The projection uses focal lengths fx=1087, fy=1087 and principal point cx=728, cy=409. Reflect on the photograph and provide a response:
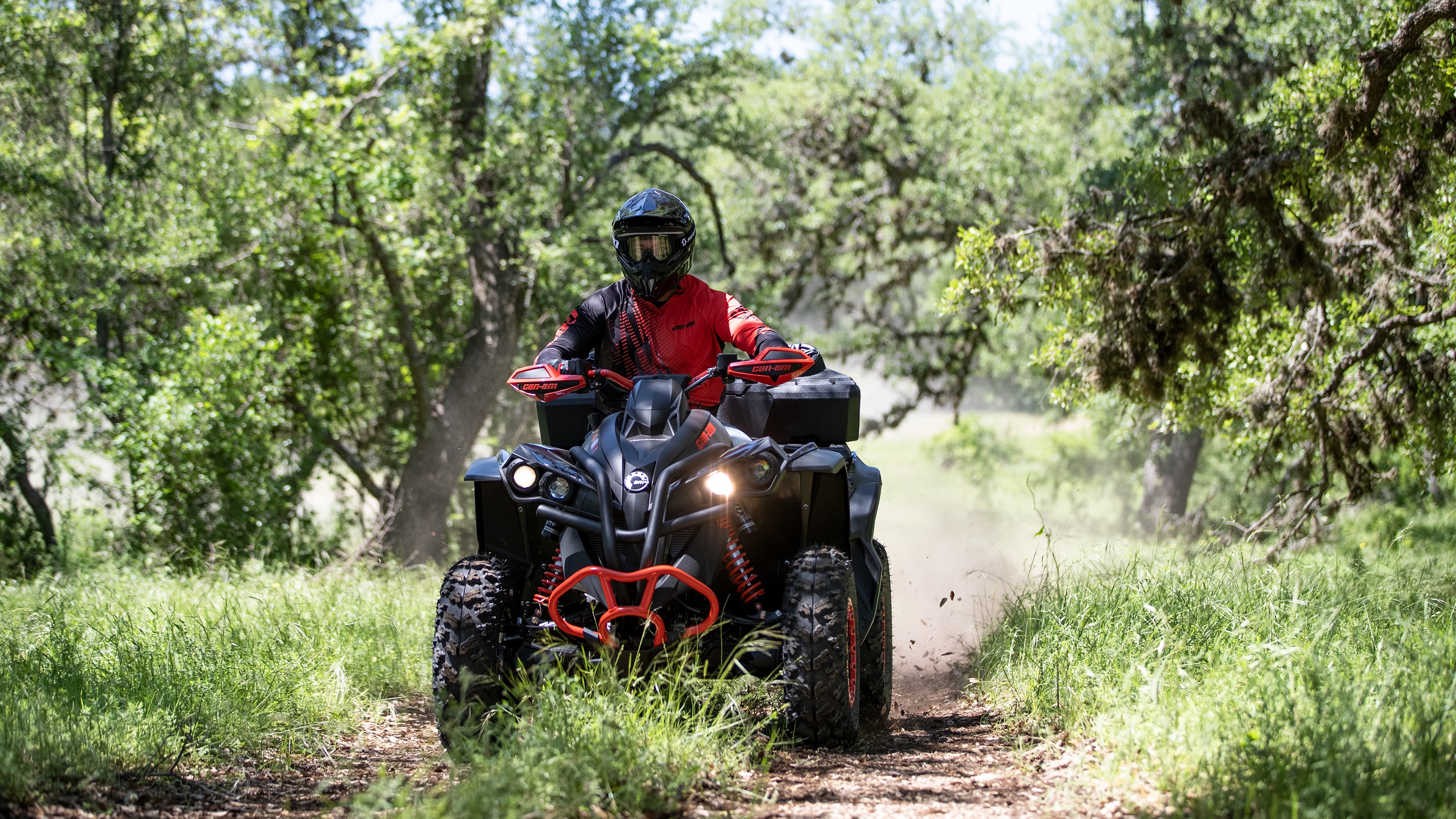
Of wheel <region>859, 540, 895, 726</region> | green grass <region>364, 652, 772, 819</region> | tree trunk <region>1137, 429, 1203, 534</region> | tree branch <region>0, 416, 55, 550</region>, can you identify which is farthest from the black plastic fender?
tree trunk <region>1137, 429, 1203, 534</region>

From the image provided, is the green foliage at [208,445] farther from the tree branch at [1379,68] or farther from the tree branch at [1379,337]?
the tree branch at [1379,68]

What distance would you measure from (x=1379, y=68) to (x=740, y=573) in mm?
4532

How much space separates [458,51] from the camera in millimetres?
11750

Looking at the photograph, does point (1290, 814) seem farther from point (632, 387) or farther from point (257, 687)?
point (257, 687)

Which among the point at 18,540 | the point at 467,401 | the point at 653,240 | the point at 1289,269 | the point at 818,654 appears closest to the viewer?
the point at 818,654

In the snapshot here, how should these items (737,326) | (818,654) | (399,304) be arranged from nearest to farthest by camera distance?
(818,654) → (737,326) → (399,304)

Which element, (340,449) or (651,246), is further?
(340,449)

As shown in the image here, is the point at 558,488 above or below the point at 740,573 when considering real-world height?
above

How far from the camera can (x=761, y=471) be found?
409 cm

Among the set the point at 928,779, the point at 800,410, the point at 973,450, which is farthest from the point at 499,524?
the point at 973,450

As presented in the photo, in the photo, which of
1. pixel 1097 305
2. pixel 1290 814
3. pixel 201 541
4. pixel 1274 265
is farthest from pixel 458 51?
pixel 1290 814

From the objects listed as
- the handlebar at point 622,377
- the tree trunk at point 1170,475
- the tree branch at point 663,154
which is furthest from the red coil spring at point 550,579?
the tree trunk at point 1170,475

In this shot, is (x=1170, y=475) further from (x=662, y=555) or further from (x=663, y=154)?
(x=662, y=555)

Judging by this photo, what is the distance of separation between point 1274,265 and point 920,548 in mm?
7177
